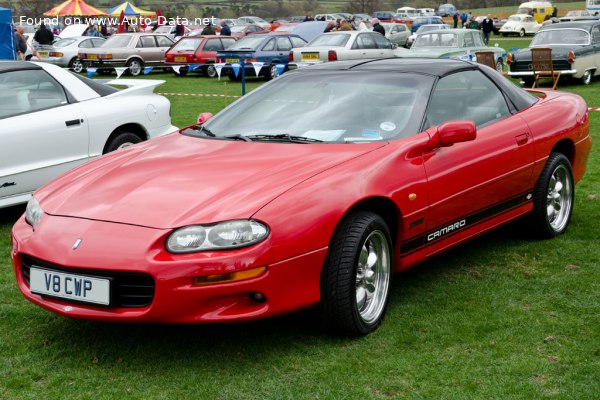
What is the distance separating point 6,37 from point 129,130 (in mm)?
11997

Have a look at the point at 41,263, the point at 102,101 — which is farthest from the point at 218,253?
the point at 102,101

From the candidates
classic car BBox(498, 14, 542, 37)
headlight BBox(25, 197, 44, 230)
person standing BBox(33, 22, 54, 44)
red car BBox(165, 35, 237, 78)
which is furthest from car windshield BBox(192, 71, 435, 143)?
classic car BBox(498, 14, 542, 37)

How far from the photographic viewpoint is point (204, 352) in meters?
4.04

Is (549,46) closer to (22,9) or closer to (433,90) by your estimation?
(433,90)

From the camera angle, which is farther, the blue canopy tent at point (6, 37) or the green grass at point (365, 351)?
the blue canopy tent at point (6, 37)

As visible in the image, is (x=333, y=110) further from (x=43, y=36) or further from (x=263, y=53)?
(x=43, y=36)

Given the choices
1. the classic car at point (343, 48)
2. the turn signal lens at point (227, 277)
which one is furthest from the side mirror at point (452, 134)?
the classic car at point (343, 48)

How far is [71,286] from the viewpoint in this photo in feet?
12.4

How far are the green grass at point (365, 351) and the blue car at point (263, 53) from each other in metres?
17.8

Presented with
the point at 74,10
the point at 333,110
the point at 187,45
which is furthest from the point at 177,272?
the point at 74,10

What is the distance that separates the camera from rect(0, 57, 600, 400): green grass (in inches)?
143

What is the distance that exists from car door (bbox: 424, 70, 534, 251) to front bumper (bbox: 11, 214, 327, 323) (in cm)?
111

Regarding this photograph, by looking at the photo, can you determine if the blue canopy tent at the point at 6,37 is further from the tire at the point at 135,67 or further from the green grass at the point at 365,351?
the green grass at the point at 365,351

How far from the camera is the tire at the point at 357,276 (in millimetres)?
3965
